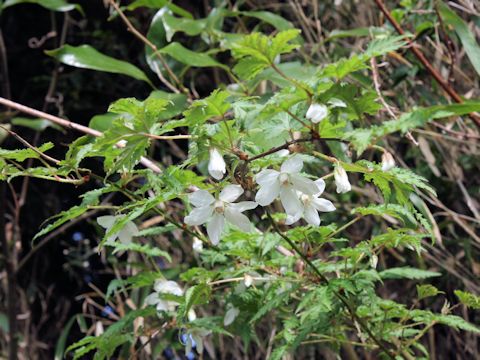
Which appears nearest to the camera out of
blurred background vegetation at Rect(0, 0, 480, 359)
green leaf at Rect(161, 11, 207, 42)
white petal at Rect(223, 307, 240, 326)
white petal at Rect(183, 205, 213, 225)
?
white petal at Rect(183, 205, 213, 225)

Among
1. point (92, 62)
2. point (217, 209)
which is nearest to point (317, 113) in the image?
point (217, 209)

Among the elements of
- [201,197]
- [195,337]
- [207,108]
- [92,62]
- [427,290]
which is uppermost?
[207,108]

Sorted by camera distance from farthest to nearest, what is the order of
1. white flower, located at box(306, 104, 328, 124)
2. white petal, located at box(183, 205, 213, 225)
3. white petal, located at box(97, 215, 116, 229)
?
white petal, located at box(97, 215, 116, 229), white petal, located at box(183, 205, 213, 225), white flower, located at box(306, 104, 328, 124)

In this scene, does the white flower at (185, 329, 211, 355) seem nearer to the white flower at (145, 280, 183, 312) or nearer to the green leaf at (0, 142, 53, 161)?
the white flower at (145, 280, 183, 312)

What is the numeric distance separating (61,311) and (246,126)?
2.08 m

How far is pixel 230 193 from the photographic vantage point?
72 cm

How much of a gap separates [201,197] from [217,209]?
26 mm

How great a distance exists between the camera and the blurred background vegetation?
1701mm

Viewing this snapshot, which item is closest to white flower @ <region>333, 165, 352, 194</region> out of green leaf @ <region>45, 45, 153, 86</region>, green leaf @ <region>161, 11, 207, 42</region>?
green leaf @ <region>45, 45, 153, 86</region>

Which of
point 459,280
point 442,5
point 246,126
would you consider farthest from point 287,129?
point 459,280

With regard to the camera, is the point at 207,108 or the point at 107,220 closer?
the point at 207,108

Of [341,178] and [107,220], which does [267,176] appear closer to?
[341,178]

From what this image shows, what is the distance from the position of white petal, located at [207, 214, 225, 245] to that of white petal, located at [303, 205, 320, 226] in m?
0.10

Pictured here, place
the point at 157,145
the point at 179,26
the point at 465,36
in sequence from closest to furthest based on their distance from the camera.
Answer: the point at 465,36, the point at 179,26, the point at 157,145
